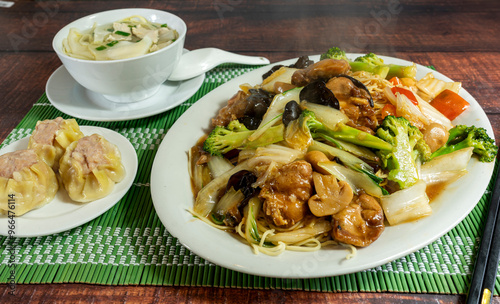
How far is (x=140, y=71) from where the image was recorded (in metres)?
3.26

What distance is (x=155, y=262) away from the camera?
91.1 inches

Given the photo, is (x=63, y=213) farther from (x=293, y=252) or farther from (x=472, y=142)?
(x=472, y=142)

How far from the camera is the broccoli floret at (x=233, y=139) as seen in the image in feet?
8.30

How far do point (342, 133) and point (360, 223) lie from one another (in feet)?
1.94

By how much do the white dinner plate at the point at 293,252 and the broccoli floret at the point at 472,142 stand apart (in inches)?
2.3

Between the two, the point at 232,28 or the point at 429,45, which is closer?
the point at 429,45

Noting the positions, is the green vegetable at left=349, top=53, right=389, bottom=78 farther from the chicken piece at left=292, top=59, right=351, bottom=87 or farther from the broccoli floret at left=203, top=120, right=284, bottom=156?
the broccoli floret at left=203, top=120, right=284, bottom=156

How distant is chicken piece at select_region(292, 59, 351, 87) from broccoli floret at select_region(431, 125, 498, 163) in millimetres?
806

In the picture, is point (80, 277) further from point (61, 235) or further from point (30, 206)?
point (30, 206)

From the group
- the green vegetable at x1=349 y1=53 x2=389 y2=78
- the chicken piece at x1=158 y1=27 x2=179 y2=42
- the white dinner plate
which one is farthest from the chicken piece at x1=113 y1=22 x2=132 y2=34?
the green vegetable at x1=349 y1=53 x2=389 y2=78

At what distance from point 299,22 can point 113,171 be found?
358 cm

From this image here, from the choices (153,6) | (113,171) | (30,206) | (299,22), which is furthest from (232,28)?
(30,206)

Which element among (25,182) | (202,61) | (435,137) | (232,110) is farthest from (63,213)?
(435,137)

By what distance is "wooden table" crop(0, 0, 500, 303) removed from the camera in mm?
4027
